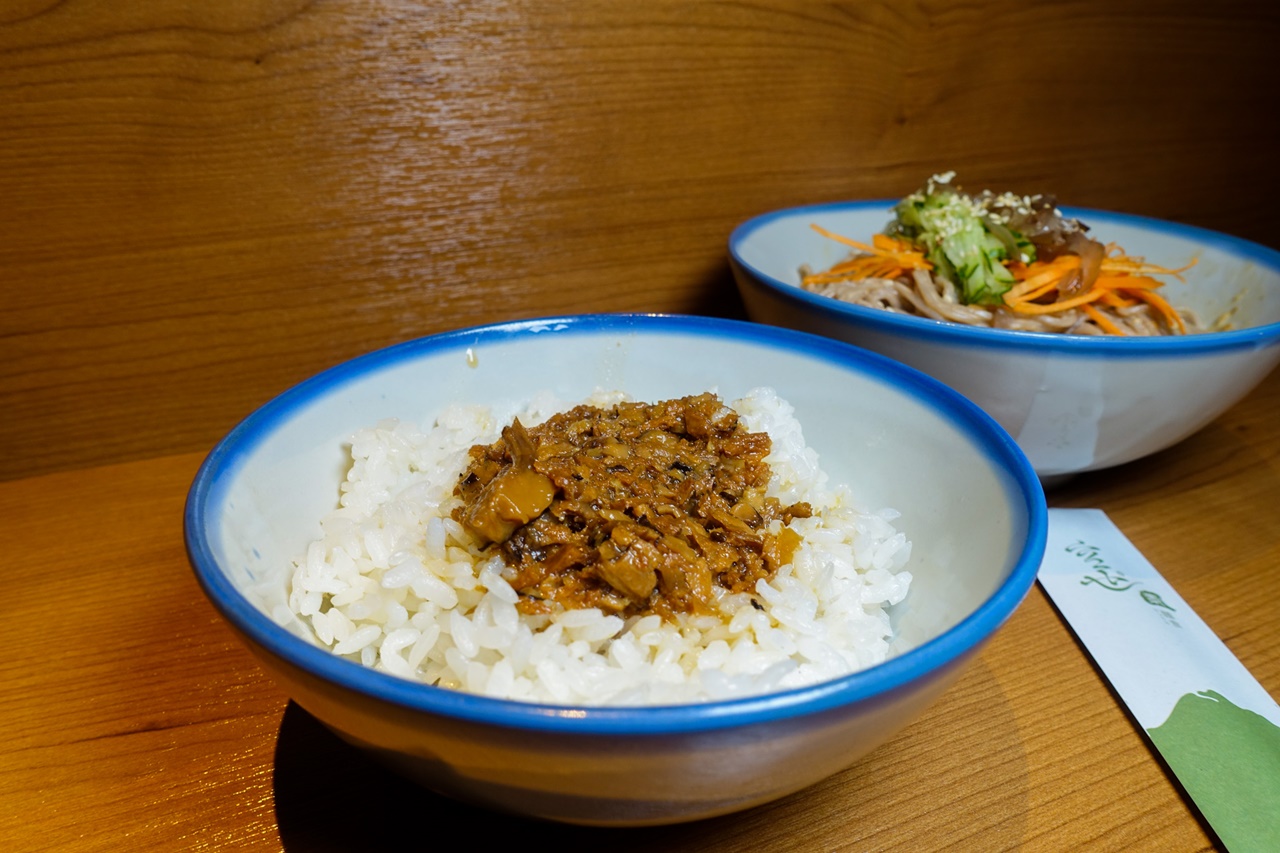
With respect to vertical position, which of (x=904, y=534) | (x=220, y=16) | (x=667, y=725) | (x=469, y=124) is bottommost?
(x=904, y=534)

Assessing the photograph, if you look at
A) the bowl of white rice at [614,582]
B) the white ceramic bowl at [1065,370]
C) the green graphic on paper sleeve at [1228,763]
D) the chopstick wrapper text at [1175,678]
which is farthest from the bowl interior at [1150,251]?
the green graphic on paper sleeve at [1228,763]

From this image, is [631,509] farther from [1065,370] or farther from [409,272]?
[409,272]

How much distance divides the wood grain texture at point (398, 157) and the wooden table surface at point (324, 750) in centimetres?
51

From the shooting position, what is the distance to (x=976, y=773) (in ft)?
4.00

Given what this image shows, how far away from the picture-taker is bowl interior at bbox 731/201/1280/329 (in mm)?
2201

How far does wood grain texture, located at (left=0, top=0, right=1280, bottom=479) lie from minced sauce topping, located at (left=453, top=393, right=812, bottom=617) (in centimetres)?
95

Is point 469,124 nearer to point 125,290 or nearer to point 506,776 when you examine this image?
point 125,290

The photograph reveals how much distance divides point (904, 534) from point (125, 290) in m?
1.81

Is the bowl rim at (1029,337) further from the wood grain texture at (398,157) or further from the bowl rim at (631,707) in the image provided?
the wood grain texture at (398,157)

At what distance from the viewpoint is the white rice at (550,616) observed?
41.5 inches

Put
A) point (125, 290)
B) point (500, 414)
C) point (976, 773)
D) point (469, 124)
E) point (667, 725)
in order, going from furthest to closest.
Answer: point (469, 124) < point (125, 290) < point (500, 414) < point (976, 773) < point (667, 725)

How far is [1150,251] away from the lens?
8.04 feet

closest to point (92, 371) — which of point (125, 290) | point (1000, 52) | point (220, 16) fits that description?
point (125, 290)

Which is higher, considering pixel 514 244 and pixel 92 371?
pixel 514 244
